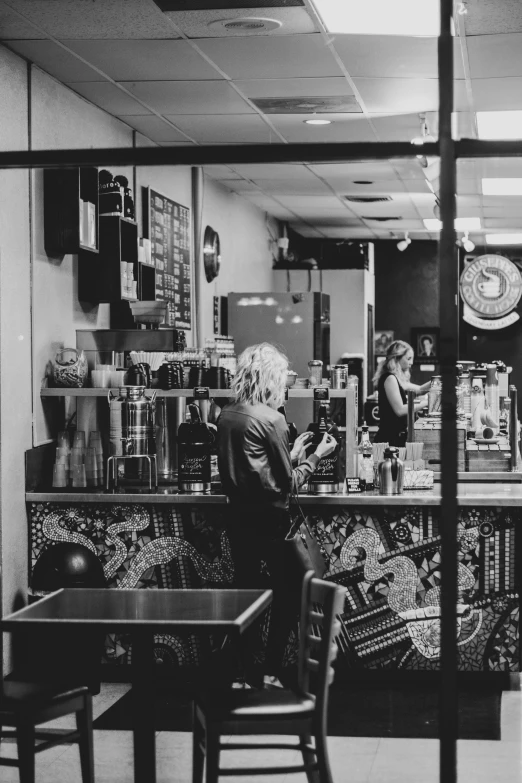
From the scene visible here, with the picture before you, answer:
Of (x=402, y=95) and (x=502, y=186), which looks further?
(x=502, y=186)

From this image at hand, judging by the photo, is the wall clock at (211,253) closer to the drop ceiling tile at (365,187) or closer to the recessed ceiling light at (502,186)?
the drop ceiling tile at (365,187)

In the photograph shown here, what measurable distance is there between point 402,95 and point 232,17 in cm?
185

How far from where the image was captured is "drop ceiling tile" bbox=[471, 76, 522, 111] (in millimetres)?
6016

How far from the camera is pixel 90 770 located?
3.59 m

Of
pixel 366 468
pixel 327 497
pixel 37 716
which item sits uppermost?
pixel 366 468

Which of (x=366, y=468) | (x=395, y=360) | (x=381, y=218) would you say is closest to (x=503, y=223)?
(x=381, y=218)

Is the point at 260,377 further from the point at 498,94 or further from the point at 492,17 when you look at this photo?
the point at 498,94

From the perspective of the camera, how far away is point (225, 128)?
7375mm

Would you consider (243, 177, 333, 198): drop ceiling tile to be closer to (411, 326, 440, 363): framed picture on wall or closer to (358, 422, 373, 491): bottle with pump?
(358, 422, 373, 491): bottle with pump

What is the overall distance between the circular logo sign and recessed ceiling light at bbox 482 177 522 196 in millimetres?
1855

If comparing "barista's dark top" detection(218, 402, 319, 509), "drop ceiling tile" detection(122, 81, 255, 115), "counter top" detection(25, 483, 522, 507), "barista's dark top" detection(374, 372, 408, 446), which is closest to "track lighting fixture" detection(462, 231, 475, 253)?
"barista's dark top" detection(374, 372, 408, 446)

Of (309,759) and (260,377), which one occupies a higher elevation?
(260,377)

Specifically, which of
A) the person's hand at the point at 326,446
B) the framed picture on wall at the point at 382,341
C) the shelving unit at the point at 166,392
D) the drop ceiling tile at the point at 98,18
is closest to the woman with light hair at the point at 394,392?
the shelving unit at the point at 166,392

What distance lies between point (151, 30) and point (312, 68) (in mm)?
1091
